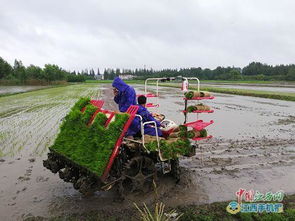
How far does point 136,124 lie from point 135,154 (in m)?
0.68

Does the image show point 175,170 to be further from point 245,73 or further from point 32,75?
point 245,73

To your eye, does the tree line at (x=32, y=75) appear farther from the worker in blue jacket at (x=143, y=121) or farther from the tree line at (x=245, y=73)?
the worker in blue jacket at (x=143, y=121)

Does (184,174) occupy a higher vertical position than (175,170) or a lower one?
lower

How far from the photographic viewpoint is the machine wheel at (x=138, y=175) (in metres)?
4.70

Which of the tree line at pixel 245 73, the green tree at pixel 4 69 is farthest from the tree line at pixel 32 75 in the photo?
the tree line at pixel 245 73

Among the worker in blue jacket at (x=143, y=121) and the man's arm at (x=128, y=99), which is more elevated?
the man's arm at (x=128, y=99)

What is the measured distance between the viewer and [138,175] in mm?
4848

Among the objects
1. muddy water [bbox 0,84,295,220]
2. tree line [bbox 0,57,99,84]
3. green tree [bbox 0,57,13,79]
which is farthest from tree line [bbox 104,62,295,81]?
muddy water [bbox 0,84,295,220]

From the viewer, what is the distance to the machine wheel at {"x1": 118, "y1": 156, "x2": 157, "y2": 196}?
15.4 feet

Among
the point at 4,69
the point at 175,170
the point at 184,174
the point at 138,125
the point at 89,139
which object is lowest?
the point at 184,174

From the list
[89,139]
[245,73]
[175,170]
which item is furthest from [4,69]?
[245,73]

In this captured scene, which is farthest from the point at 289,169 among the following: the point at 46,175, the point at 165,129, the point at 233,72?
the point at 233,72

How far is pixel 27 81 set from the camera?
2564 inches

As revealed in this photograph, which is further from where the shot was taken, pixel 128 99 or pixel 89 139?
pixel 128 99
